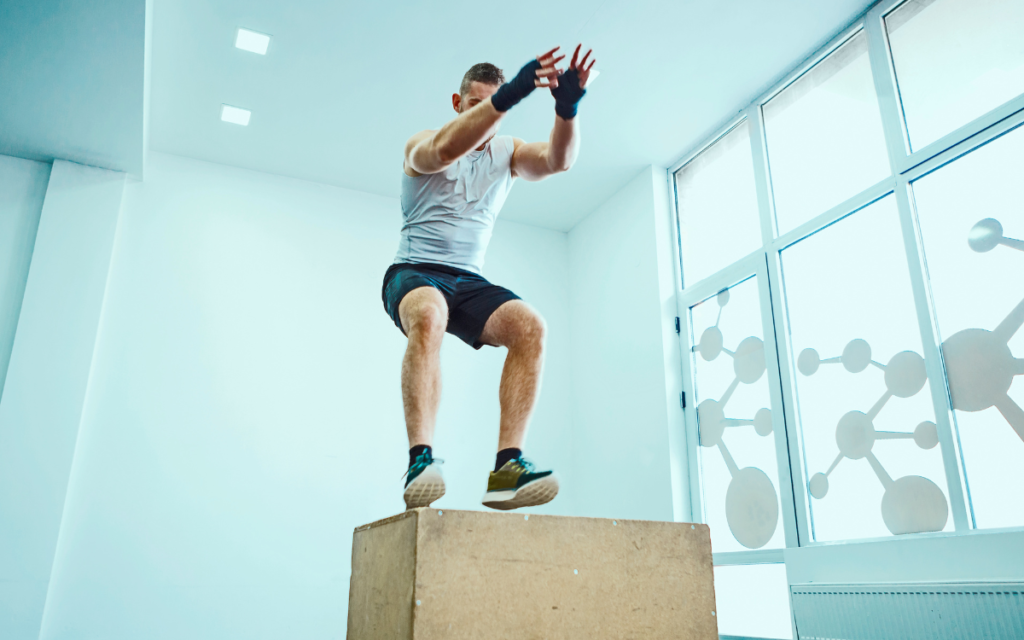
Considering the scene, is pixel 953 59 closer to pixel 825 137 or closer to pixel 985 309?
pixel 825 137

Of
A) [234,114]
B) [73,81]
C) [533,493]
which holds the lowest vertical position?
[533,493]

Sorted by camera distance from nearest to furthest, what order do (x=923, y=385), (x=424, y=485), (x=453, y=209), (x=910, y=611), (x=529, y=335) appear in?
(x=424, y=485) → (x=529, y=335) → (x=453, y=209) → (x=910, y=611) → (x=923, y=385)

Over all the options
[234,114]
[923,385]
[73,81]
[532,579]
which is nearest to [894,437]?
[923,385]

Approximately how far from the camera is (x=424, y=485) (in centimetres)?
153

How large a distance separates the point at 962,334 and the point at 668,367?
1.66 meters

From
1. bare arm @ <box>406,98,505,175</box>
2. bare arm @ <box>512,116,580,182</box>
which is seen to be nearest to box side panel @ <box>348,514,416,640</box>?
bare arm @ <box>406,98,505,175</box>

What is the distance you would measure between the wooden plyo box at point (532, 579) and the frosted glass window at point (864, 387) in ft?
5.10

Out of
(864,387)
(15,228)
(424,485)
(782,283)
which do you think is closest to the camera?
(424,485)

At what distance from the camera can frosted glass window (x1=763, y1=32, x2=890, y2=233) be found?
3.19 metres

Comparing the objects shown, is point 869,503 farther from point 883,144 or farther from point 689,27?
point 689,27

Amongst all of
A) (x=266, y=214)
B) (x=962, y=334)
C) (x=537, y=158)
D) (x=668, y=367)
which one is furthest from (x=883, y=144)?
(x=266, y=214)

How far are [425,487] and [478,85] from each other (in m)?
1.09

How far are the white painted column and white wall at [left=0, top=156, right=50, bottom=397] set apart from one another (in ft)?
0.32

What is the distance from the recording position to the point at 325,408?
13.8ft
